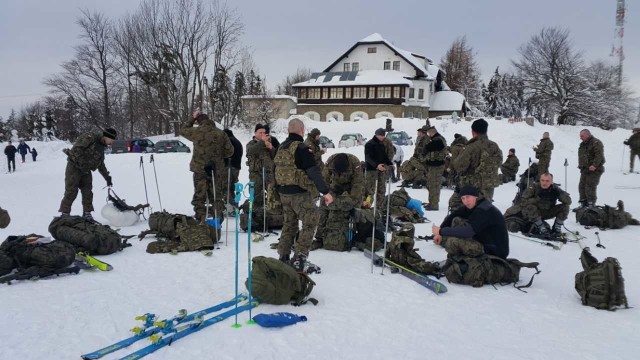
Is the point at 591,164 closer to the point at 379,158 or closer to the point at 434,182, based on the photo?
the point at 434,182

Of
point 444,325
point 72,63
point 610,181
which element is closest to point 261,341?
point 444,325

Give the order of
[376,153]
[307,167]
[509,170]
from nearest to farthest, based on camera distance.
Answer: [307,167], [376,153], [509,170]

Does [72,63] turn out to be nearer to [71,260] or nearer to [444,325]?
[71,260]

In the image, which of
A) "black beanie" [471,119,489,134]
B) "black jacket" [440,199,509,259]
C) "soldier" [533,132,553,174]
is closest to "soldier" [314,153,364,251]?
"black jacket" [440,199,509,259]

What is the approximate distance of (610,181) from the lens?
1648cm

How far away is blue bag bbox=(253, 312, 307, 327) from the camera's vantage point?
159 inches

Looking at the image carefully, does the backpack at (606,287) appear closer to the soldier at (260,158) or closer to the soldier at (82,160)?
the soldier at (260,158)

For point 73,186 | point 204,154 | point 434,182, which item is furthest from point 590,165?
point 73,186

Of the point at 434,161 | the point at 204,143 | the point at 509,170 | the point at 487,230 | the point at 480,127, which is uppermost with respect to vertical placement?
the point at 480,127

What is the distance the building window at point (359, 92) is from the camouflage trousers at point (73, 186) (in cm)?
4546

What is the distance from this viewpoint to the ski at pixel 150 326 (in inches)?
137

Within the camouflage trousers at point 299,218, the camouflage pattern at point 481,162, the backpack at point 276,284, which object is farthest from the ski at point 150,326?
the camouflage pattern at point 481,162

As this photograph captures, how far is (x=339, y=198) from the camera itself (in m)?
7.14

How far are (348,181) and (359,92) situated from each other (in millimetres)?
45730
